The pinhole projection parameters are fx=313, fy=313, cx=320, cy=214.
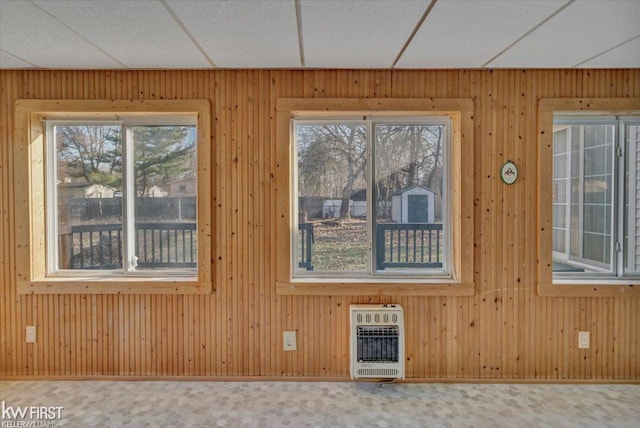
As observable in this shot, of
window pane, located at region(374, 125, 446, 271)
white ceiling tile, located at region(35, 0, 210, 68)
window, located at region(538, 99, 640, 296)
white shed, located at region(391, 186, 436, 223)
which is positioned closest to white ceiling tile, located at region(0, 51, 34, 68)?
white ceiling tile, located at region(35, 0, 210, 68)

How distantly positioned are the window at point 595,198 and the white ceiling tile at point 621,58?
353mm

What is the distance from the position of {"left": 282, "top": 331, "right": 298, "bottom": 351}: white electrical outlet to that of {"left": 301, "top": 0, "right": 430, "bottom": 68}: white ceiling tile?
7.14 feet

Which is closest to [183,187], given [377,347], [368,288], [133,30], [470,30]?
[133,30]

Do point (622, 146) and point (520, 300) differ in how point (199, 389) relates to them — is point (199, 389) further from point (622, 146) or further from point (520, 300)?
point (622, 146)

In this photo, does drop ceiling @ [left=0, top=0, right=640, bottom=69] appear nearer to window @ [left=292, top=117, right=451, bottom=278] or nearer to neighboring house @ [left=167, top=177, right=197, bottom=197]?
window @ [left=292, top=117, right=451, bottom=278]

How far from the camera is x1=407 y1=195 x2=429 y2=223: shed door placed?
2695 mm

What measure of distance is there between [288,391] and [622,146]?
11.2 ft

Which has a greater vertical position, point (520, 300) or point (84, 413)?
point (520, 300)

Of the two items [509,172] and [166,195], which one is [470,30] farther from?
[166,195]

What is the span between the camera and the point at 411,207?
2701mm

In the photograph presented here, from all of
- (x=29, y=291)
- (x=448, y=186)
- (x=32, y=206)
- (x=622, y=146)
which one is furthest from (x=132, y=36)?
(x=622, y=146)

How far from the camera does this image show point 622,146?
264cm

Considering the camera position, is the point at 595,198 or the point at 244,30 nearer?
the point at 244,30

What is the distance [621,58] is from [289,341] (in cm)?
332
